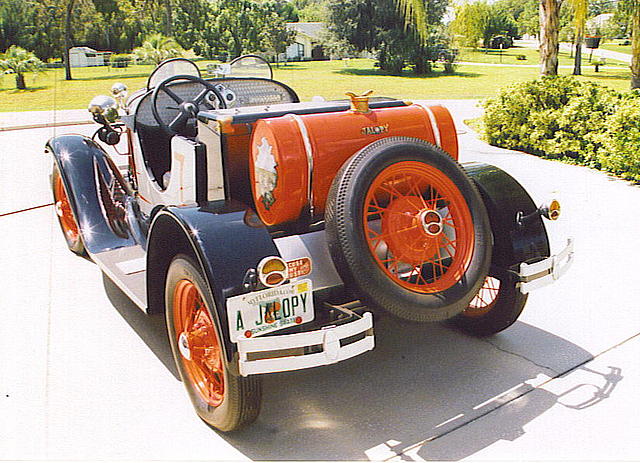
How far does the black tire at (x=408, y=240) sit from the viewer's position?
2650 millimetres

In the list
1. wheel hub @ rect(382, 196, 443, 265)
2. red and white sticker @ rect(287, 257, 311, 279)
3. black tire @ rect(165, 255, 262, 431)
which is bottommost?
black tire @ rect(165, 255, 262, 431)

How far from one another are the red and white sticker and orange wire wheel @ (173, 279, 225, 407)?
45cm

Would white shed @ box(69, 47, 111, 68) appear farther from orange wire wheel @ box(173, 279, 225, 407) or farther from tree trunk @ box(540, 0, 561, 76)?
orange wire wheel @ box(173, 279, 225, 407)

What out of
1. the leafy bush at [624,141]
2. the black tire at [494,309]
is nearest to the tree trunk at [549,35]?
the leafy bush at [624,141]

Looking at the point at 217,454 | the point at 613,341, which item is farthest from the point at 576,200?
the point at 217,454

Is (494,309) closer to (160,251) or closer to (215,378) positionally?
(215,378)

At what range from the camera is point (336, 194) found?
2730 millimetres

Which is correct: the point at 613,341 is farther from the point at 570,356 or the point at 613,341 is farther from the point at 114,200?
the point at 114,200

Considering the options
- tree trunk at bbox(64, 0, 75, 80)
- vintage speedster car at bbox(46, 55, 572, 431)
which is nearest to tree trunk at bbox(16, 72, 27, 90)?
tree trunk at bbox(64, 0, 75, 80)

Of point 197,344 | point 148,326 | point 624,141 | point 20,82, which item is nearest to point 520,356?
point 197,344

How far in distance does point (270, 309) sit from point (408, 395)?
1074 mm

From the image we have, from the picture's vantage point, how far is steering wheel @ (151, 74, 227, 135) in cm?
406

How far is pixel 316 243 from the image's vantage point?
306 centimetres

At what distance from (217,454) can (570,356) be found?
2.19 m
